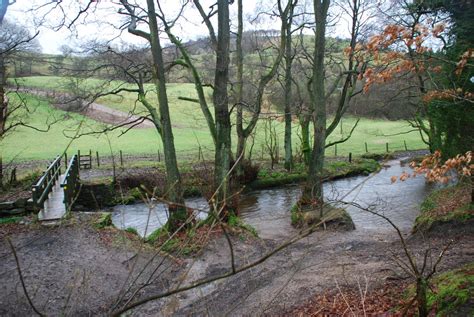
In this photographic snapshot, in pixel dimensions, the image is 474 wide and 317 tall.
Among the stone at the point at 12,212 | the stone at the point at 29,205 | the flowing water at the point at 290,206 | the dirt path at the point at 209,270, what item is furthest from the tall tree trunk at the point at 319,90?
the stone at the point at 12,212

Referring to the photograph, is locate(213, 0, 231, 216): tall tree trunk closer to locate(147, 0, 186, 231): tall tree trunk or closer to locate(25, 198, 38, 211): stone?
locate(147, 0, 186, 231): tall tree trunk

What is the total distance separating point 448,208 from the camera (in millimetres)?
11211

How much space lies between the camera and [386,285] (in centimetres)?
640

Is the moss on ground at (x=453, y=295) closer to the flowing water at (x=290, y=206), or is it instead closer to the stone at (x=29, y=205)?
the flowing water at (x=290, y=206)

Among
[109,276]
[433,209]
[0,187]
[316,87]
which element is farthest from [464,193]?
[0,187]

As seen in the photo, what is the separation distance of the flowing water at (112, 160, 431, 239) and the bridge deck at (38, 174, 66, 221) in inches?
74.8

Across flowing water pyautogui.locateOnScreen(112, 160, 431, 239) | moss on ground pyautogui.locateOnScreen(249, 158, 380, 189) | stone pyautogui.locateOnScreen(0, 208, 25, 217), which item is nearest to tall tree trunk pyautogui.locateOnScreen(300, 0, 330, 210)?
flowing water pyautogui.locateOnScreen(112, 160, 431, 239)

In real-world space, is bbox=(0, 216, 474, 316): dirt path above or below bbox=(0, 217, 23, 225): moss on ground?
below

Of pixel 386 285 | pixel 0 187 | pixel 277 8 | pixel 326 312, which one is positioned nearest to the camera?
Result: pixel 326 312

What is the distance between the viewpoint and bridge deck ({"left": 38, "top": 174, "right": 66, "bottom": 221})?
11967 mm

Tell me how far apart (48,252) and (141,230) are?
5122 mm

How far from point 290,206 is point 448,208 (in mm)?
7964

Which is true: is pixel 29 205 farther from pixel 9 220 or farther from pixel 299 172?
pixel 299 172

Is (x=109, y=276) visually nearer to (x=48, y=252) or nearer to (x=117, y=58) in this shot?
(x=48, y=252)
